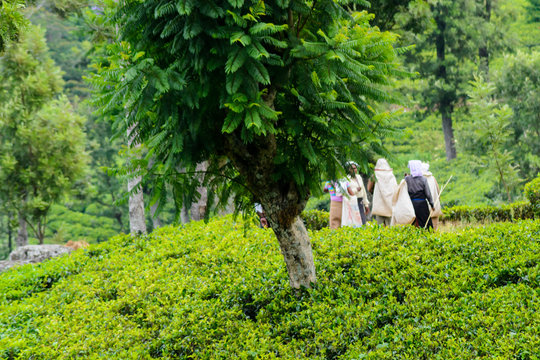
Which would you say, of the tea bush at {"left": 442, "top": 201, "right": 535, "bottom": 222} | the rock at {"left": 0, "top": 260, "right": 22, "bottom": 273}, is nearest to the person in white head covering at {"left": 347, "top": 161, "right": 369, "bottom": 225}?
the tea bush at {"left": 442, "top": 201, "right": 535, "bottom": 222}

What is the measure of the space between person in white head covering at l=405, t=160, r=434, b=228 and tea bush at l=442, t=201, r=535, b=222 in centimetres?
212

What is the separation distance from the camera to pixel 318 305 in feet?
16.5

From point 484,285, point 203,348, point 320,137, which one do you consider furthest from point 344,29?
point 203,348

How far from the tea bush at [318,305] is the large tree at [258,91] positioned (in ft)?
2.29

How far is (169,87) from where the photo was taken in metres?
3.73

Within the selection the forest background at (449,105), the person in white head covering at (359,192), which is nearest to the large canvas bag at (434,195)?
the person in white head covering at (359,192)

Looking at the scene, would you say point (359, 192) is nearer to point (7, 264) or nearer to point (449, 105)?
point (7, 264)

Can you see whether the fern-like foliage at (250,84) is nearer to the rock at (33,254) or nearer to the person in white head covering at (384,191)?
the person in white head covering at (384,191)

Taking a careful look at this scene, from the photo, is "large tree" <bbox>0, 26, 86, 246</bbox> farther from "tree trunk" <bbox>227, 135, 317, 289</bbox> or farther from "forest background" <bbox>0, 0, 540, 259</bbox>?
"tree trunk" <bbox>227, 135, 317, 289</bbox>

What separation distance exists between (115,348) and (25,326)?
2604 millimetres

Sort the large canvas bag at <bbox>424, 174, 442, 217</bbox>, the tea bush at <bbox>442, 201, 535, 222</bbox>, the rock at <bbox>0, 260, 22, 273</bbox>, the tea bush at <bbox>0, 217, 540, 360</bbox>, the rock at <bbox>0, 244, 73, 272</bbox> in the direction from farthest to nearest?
the rock at <bbox>0, 244, 73, 272</bbox> < the rock at <bbox>0, 260, 22, 273</bbox> < the tea bush at <bbox>442, 201, 535, 222</bbox> < the large canvas bag at <bbox>424, 174, 442, 217</bbox> < the tea bush at <bbox>0, 217, 540, 360</bbox>

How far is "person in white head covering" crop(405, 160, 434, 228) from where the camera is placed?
27.1 feet

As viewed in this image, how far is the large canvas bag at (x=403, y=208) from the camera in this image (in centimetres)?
822

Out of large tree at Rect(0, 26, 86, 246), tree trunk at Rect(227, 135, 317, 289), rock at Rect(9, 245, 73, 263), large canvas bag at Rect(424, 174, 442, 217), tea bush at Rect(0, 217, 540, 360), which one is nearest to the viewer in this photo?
tea bush at Rect(0, 217, 540, 360)
